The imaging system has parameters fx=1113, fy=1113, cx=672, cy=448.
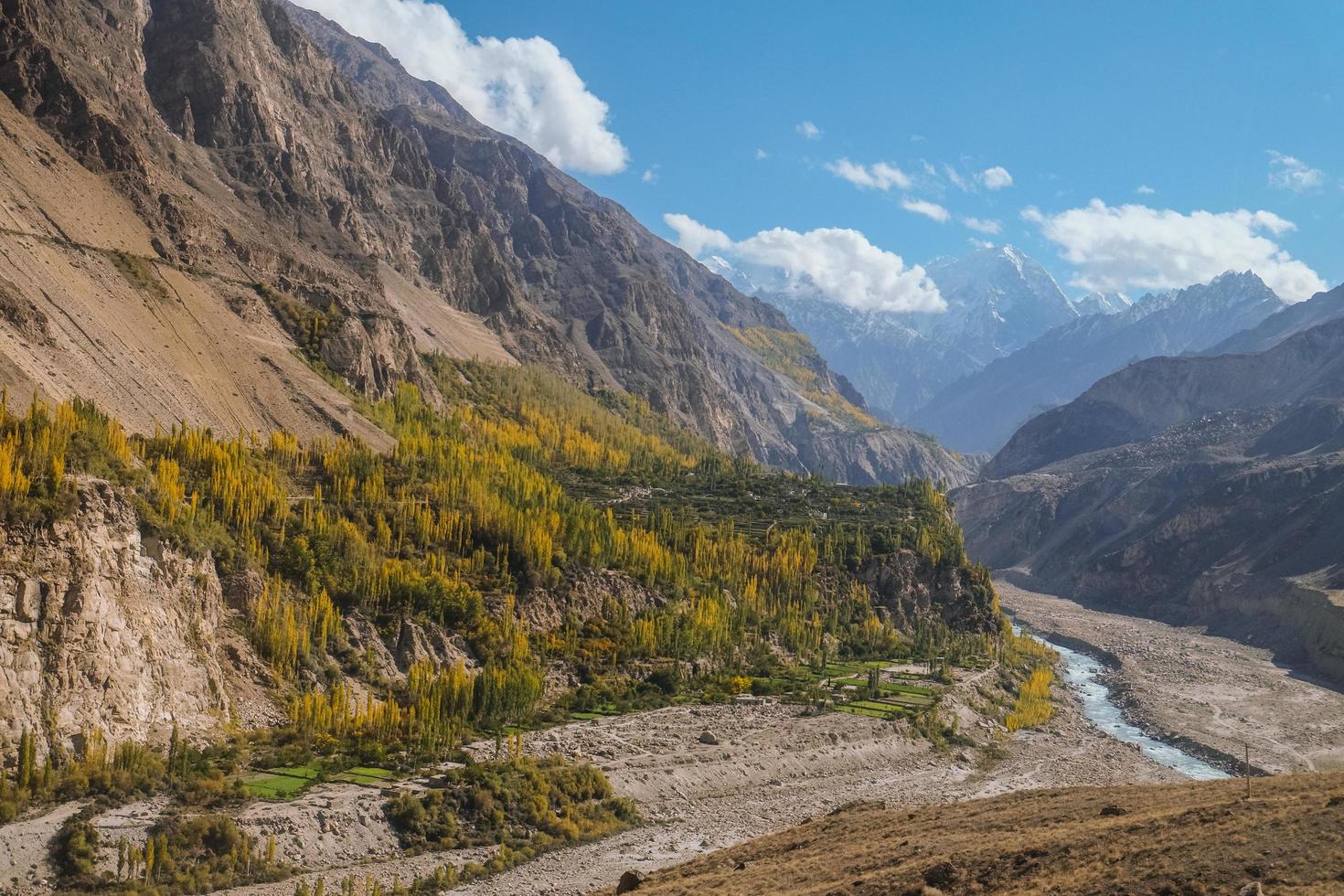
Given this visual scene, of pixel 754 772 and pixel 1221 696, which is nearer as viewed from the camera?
pixel 754 772

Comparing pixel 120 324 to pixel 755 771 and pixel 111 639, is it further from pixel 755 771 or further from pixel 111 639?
pixel 755 771

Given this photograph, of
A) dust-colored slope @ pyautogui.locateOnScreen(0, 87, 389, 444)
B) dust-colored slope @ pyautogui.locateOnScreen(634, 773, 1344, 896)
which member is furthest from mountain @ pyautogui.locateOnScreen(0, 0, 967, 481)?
dust-colored slope @ pyautogui.locateOnScreen(634, 773, 1344, 896)

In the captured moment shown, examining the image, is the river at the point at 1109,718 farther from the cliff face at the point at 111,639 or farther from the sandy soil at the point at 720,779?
the cliff face at the point at 111,639

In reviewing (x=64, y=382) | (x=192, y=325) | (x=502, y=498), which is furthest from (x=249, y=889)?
(x=192, y=325)

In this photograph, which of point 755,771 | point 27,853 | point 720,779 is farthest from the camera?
point 755,771

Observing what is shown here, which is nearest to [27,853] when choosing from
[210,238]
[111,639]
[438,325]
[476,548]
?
[111,639]

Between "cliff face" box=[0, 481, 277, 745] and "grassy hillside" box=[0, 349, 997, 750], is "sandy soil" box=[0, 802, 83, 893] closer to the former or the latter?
"cliff face" box=[0, 481, 277, 745]

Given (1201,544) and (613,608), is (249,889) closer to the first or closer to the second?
(613,608)
